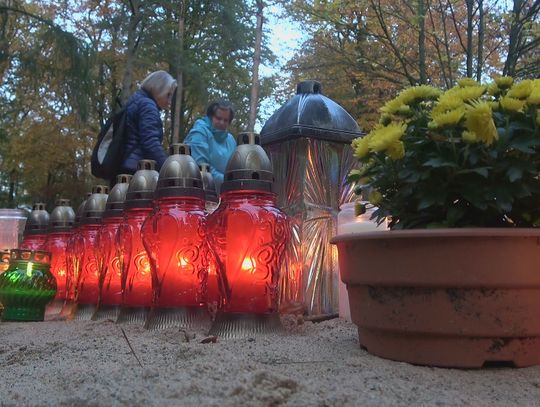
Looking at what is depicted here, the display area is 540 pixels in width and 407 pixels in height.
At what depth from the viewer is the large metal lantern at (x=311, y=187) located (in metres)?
2.94

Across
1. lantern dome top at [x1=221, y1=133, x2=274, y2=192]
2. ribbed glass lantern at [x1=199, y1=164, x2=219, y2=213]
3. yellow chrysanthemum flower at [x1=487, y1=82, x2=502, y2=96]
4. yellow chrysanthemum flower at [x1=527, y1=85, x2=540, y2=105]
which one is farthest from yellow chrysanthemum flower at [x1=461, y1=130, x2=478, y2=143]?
ribbed glass lantern at [x1=199, y1=164, x2=219, y2=213]

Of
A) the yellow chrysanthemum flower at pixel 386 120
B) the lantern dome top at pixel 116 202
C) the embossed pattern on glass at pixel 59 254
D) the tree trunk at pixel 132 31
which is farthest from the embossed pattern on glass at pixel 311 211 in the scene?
the tree trunk at pixel 132 31

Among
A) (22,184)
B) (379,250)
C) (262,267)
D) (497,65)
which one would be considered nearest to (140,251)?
(262,267)

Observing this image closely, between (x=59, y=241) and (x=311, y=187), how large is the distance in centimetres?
185

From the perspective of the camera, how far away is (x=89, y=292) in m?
3.29

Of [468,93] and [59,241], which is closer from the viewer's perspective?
[468,93]

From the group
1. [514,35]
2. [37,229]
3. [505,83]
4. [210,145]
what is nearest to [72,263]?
[37,229]

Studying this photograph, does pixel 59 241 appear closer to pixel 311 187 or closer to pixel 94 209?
pixel 94 209

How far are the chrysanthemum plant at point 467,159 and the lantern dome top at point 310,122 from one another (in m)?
1.25

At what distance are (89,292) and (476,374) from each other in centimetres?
231

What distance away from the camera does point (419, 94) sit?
1837 millimetres

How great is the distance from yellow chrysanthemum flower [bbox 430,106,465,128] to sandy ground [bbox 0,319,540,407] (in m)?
0.63

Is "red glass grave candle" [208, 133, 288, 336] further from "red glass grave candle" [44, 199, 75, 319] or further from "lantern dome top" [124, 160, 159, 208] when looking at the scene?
"red glass grave candle" [44, 199, 75, 319]

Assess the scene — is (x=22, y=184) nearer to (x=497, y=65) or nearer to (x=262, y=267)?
(x=497, y=65)
